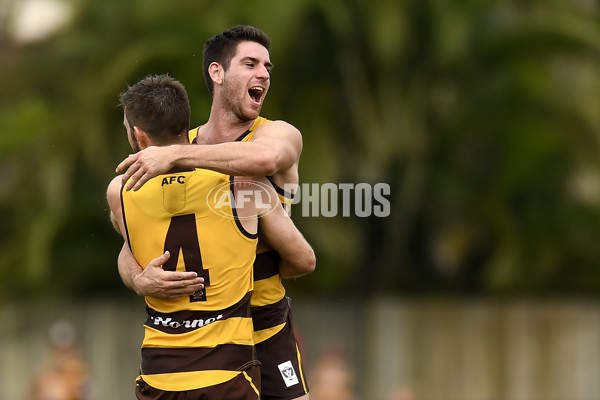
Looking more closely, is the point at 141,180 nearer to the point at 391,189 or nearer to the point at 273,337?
the point at 273,337

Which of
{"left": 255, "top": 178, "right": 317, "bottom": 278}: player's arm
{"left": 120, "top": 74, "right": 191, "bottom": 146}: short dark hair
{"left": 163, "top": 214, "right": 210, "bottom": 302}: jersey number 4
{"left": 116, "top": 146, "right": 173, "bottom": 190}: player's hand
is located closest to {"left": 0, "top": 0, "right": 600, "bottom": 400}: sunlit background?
{"left": 255, "top": 178, "right": 317, "bottom": 278}: player's arm

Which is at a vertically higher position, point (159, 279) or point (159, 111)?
point (159, 111)

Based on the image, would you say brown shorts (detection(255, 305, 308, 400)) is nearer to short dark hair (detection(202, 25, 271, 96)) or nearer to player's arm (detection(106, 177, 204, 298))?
player's arm (detection(106, 177, 204, 298))

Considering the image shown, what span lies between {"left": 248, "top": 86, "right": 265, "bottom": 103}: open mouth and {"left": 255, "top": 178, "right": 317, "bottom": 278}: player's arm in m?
0.45

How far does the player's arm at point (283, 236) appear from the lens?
5.14 metres

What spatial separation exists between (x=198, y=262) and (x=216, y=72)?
1.03m

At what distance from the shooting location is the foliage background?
1368 cm

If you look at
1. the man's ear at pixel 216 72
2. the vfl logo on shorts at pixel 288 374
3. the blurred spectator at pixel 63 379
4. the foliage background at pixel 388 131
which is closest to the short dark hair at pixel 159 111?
the man's ear at pixel 216 72

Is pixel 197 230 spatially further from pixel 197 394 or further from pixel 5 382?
pixel 5 382

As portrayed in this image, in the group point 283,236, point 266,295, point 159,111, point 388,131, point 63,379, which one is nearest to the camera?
point 159,111

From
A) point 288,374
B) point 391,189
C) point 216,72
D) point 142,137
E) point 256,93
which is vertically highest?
point 216,72

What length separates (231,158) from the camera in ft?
15.6

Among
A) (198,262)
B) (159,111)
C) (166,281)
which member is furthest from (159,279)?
(159,111)

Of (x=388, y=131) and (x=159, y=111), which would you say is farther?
(x=388, y=131)
